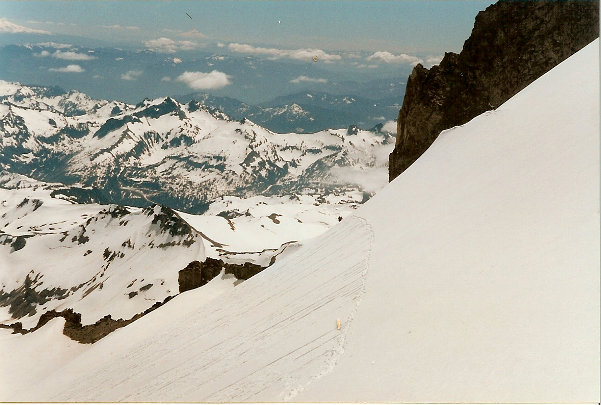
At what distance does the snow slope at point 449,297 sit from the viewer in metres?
8.68

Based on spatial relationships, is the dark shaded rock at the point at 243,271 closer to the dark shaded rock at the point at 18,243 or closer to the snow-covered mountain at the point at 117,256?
the snow-covered mountain at the point at 117,256

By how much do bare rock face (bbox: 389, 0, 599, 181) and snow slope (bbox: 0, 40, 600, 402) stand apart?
750 inches

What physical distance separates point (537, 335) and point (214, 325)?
16050mm

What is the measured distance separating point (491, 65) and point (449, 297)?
40.0 m

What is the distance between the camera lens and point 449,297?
10891 millimetres

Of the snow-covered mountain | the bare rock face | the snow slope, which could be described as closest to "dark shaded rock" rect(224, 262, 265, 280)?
the bare rock face

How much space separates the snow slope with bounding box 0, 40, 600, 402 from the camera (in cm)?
868

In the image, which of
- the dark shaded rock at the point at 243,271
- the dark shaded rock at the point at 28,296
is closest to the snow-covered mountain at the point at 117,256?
the dark shaded rock at the point at 28,296

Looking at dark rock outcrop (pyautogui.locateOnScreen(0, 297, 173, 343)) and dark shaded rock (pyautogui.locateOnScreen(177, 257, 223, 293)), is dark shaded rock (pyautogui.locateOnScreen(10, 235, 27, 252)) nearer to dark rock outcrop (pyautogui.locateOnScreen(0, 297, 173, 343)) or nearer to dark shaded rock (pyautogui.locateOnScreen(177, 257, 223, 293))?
dark rock outcrop (pyautogui.locateOnScreen(0, 297, 173, 343))

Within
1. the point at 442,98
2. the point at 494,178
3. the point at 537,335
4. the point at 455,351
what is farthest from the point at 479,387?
the point at 442,98

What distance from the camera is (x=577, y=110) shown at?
47.5 ft

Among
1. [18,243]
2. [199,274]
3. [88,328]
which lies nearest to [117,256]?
[18,243]

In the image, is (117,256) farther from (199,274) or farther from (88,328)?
(199,274)

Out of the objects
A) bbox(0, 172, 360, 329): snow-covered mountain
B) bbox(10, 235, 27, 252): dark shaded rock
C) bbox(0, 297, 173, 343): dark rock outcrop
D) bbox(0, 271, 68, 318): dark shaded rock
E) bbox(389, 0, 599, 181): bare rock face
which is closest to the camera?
bbox(389, 0, 599, 181): bare rock face
